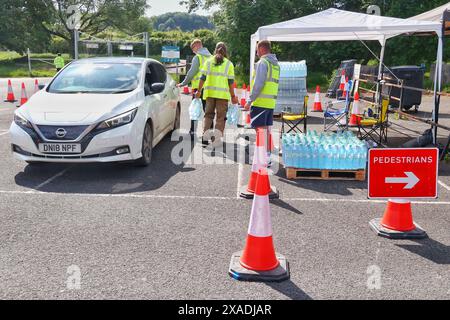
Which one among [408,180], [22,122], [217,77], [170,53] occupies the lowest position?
[408,180]

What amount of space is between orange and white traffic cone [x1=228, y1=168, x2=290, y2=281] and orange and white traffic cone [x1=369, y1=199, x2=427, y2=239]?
1374mm

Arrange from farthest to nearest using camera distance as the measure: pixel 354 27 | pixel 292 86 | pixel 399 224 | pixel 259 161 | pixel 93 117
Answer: pixel 292 86 < pixel 354 27 < pixel 93 117 < pixel 399 224 < pixel 259 161

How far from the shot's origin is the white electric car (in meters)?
6.35

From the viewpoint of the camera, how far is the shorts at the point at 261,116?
279 inches

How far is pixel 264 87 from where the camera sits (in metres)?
6.95

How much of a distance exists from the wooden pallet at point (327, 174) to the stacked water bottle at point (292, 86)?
19.9ft

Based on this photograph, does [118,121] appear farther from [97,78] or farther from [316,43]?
[316,43]

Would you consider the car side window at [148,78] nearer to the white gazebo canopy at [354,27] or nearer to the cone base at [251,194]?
the white gazebo canopy at [354,27]

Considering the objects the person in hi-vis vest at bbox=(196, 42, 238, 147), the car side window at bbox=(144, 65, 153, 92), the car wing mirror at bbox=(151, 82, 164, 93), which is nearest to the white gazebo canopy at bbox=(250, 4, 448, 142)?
the person in hi-vis vest at bbox=(196, 42, 238, 147)

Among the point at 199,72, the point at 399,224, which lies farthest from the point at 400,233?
the point at 199,72

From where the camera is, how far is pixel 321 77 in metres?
26.6

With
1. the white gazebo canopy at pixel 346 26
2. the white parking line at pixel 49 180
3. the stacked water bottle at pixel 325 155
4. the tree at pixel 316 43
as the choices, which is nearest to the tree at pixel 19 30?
the tree at pixel 316 43

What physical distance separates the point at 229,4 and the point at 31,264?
24482mm

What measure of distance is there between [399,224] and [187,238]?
215cm
